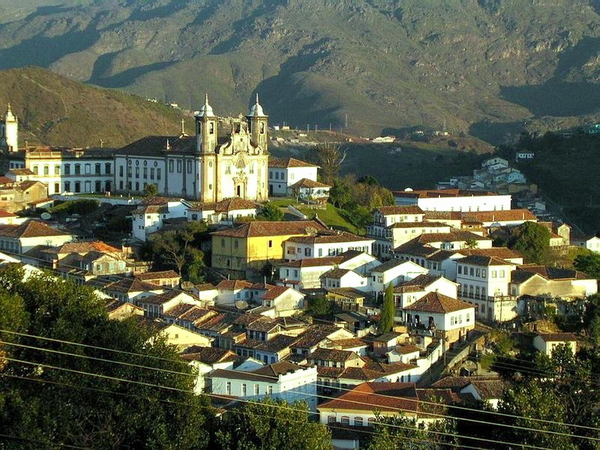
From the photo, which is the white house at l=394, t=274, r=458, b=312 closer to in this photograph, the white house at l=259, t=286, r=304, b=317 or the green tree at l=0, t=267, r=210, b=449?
the white house at l=259, t=286, r=304, b=317

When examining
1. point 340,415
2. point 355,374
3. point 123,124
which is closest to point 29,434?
point 340,415

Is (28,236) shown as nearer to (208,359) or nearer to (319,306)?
(319,306)

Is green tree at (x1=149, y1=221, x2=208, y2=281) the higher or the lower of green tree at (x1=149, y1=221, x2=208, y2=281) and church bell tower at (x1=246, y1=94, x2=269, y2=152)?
the lower

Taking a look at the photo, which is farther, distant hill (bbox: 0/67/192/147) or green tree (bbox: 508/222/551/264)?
distant hill (bbox: 0/67/192/147)

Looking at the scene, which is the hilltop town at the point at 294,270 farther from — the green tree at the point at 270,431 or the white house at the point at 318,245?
the green tree at the point at 270,431

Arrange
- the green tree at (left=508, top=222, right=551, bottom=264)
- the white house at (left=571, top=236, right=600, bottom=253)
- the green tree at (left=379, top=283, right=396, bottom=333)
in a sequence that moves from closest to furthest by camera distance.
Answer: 1. the green tree at (left=379, top=283, right=396, bottom=333)
2. the green tree at (left=508, top=222, right=551, bottom=264)
3. the white house at (left=571, top=236, right=600, bottom=253)

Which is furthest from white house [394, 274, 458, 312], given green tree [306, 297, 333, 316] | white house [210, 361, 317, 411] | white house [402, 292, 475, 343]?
white house [210, 361, 317, 411]

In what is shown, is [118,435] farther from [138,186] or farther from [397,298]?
[138,186]
